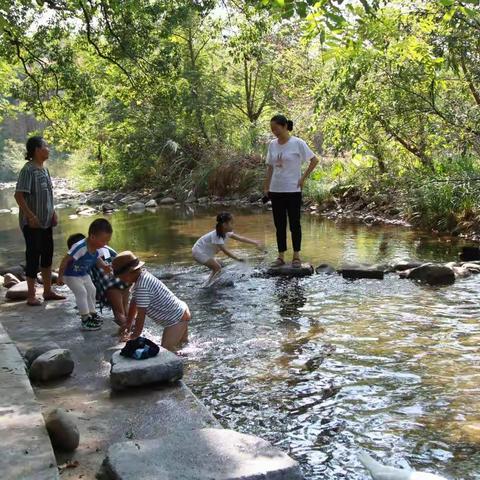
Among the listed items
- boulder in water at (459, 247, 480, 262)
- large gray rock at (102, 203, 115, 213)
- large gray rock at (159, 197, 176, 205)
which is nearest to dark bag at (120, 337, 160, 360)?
boulder in water at (459, 247, 480, 262)

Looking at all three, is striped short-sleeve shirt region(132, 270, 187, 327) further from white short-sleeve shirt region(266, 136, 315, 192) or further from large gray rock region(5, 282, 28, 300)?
white short-sleeve shirt region(266, 136, 315, 192)

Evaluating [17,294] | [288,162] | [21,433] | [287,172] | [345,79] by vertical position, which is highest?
[345,79]

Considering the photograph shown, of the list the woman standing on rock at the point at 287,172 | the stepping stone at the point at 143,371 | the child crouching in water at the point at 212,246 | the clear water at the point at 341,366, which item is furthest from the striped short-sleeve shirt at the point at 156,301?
the woman standing on rock at the point at 287,172

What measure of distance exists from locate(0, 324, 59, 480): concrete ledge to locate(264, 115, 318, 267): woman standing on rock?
15.0ft

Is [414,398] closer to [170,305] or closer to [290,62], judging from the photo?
[170,305]

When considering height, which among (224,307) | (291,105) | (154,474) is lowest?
(224,307)

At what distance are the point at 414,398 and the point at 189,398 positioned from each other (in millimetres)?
1442

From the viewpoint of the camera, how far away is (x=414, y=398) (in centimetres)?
395

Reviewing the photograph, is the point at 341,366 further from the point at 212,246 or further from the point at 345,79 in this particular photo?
the point at 345,79

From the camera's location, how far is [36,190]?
6188 mm

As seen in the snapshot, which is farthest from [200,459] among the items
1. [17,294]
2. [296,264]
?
[296,264]

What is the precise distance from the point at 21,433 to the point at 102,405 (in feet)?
2.31

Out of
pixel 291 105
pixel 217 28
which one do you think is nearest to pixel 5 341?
pixel 217 28

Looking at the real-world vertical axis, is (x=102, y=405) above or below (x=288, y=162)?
below
